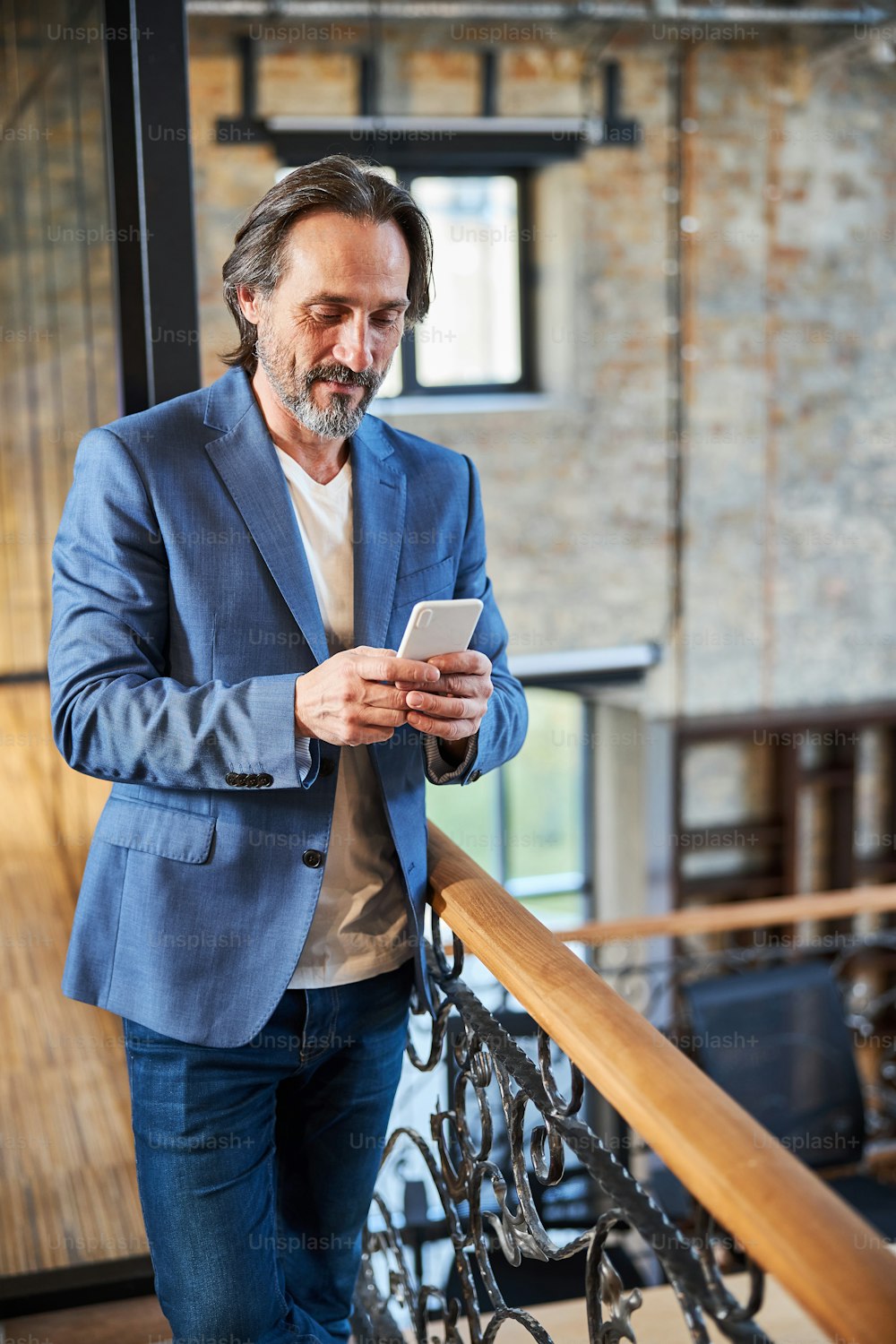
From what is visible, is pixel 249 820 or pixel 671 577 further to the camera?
pixel 671 577

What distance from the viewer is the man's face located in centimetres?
159

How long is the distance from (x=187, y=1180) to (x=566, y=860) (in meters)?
5.95

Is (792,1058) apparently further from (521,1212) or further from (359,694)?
(359,694)

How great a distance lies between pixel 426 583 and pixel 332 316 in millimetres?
381

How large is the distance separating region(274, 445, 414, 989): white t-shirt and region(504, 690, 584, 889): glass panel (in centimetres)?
543

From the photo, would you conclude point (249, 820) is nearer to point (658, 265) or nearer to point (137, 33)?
point (137, 33)

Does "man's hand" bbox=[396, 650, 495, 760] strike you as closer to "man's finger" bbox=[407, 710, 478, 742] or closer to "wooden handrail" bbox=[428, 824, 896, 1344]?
"man's finger" bbox=[407, 710, 478, 742]

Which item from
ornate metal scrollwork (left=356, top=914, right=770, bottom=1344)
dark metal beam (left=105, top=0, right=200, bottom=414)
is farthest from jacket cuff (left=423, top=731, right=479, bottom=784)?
dark metal beam (left=105, top=0, right=200, bottom=414)

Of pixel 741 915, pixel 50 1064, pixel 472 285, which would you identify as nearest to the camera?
pixel 50 1064

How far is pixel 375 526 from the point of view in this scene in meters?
1.72

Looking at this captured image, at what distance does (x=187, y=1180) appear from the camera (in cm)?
162

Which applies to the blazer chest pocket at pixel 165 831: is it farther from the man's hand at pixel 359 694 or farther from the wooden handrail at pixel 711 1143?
the wooden handrail at pixel 711 1143

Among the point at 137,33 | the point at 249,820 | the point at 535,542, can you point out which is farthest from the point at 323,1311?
the point at 535,542

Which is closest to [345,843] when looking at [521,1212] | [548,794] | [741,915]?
[521,1212]
